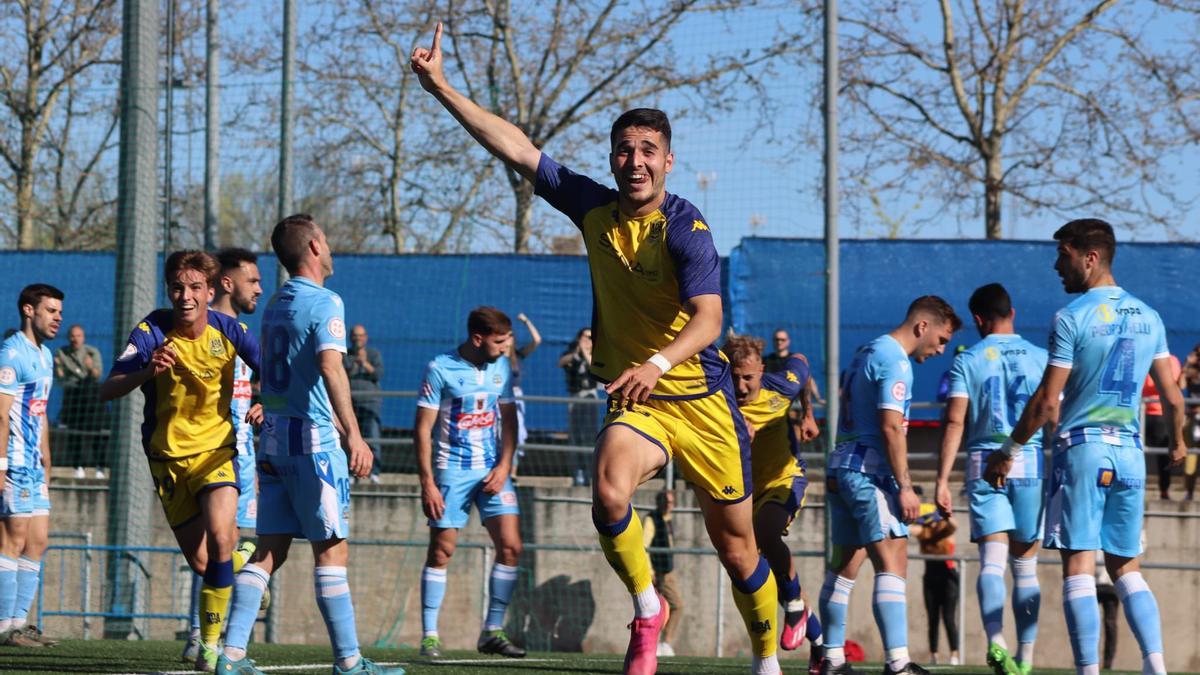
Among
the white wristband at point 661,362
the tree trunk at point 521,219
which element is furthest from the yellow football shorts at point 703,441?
the tree trunk at point 521,219

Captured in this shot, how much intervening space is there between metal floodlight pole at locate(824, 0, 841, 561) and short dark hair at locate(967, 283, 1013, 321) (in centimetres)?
226

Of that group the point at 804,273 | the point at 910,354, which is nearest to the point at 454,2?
the point at 804,273

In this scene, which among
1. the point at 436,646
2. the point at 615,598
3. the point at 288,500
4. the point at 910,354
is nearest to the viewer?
the point at 288,500

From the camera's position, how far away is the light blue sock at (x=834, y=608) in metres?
8.65

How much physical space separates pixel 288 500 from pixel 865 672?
3907mm

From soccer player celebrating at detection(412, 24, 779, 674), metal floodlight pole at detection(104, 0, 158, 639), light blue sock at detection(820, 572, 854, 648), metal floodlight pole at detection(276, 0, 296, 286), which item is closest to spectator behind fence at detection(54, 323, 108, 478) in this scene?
metal floodlight pole at detection(104, 0, 158, 639)

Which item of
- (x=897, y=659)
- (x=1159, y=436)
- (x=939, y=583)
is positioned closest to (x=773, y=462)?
(x=897, y=659)

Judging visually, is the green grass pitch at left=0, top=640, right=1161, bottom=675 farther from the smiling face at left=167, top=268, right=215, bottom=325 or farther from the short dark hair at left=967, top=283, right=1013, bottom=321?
the short dark hair at left=967, top=283, right=1013, bottom=321

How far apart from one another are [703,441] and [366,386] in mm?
10067

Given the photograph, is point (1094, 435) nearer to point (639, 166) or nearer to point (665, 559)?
point (639, 166)

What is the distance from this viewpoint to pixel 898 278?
1645 cm

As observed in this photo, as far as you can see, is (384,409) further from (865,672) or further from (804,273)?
(865,672)

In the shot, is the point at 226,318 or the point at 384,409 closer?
the point at 226,318

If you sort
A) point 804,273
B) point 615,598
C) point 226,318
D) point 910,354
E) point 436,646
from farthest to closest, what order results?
1. point 615,598
2. point 804,273
3. point 436,646
4. point 910,354
5. point 226,318
